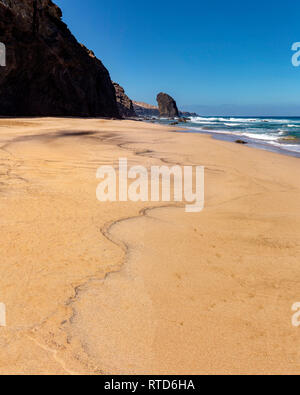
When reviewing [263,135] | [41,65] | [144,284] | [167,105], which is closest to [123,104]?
[167,105]

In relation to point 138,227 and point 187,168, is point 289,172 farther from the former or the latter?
point 138,227

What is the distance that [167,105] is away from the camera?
98.5m

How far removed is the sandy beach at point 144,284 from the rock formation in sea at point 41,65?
24833 mm

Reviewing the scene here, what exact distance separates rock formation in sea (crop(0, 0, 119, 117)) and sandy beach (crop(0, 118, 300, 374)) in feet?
81.5

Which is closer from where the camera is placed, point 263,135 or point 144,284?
point 144,284

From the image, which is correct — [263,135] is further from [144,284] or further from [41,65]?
[144,284]

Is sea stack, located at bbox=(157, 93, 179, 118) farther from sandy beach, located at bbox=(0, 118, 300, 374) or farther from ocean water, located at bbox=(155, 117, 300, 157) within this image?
sandy beach, located at bbox=(0, 118, 300, 374)

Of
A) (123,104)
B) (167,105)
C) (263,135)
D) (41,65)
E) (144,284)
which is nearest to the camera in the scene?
(144,284)

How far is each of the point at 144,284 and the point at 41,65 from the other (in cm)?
3003

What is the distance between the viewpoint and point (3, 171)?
4.65 metres

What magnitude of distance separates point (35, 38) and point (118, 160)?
26.0 m

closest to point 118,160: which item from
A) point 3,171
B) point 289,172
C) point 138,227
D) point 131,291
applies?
point 3,171

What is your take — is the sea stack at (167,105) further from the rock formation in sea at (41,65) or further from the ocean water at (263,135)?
the rock formation in sea at (41,65)

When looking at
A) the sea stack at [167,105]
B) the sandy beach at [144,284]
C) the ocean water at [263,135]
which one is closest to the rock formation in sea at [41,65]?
the ocean water at [263,135]
